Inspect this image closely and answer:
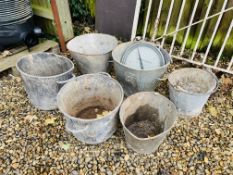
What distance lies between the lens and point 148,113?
7.72 feet

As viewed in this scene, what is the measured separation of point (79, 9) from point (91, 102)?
1.69m

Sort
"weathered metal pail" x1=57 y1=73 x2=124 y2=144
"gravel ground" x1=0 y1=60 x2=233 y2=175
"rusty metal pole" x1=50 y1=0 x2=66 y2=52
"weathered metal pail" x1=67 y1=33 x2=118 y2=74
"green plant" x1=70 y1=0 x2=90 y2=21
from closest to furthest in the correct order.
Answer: "weathered metal pail" x1=57 y1=73 x2=124 y2=144 < "gravel ground" x1=0 y1=60 x2=233 y2=175 < "weathered metal pail" x1=67 y1=33 x2=118 y2=74 < "rusty metal pole" x1=50 y1=0 x2=66 y2=52 < "green plant" x1=70 y1=0 x2=90 y2=21

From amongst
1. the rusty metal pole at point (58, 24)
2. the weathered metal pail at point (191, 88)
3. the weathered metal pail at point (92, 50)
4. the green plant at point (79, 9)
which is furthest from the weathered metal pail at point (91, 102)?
the green plant at point (79, 9)

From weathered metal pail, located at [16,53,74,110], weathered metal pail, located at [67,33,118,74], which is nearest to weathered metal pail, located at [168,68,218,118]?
weathered metal pail, located at [67,33,118,74]

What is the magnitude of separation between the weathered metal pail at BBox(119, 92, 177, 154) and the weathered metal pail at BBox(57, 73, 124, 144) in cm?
14

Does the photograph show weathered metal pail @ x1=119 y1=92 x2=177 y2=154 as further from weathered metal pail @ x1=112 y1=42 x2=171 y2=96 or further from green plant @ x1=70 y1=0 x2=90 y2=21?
green plant @ x1=70 y1=0 x2=90 y2=21

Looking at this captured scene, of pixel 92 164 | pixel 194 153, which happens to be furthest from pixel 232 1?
pixel 92 164

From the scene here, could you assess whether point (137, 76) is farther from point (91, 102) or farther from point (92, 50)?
point (92, 50)

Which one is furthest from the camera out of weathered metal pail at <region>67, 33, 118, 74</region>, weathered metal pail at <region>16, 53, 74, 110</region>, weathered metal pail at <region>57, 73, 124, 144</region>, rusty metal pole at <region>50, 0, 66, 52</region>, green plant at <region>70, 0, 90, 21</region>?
green plant at <region>70, 0, 90, 21</region>

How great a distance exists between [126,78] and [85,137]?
2.45 feet

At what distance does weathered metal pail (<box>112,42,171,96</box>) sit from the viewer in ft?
7.38

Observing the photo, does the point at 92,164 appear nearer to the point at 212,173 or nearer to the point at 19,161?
the point at 19,161

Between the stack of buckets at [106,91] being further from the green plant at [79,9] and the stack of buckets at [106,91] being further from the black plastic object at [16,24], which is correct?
the green plant at [79,9]

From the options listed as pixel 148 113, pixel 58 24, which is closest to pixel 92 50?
pixel 58 24
